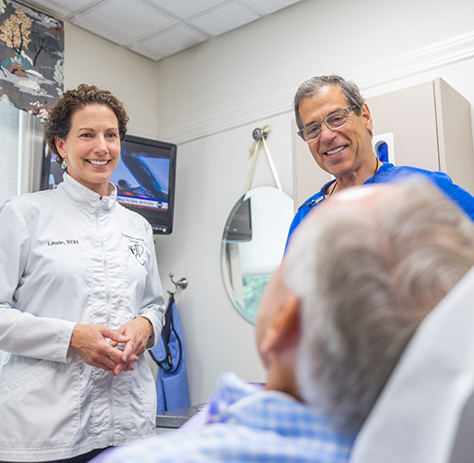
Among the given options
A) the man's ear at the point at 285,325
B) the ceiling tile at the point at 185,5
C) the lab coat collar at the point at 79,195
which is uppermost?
the ceiling tile at the point at 185,5

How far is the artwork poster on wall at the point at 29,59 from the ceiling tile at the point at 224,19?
80 centimetres

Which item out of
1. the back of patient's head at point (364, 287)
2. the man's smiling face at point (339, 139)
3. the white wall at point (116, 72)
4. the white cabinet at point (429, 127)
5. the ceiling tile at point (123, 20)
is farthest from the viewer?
the white wall at point (116, 72)

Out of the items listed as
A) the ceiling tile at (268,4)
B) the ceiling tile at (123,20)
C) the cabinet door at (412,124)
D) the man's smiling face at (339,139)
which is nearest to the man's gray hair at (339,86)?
the man's smiling face at (339,139)

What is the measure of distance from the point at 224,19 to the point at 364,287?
9.37ft

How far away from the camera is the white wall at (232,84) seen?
246 cm

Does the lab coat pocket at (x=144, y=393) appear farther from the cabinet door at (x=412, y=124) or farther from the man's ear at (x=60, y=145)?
the cabinet door at (x=412, y=124)

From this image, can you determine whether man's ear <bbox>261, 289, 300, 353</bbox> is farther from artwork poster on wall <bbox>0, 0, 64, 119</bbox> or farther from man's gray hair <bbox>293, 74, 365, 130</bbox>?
artwork poster on wall <bbox>0, 0, 64, 119</bbox>

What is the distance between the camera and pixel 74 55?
314 centimetres

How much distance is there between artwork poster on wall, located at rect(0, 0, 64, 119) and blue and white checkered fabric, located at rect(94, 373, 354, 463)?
251cm

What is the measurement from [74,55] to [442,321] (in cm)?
308

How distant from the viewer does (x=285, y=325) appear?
1.87 feet

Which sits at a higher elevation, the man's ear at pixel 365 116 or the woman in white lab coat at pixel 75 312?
the man's ear at pixel 365 116

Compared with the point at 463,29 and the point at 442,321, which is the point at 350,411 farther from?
the point at 463,29

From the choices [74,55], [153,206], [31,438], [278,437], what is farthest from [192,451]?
[74,55]
